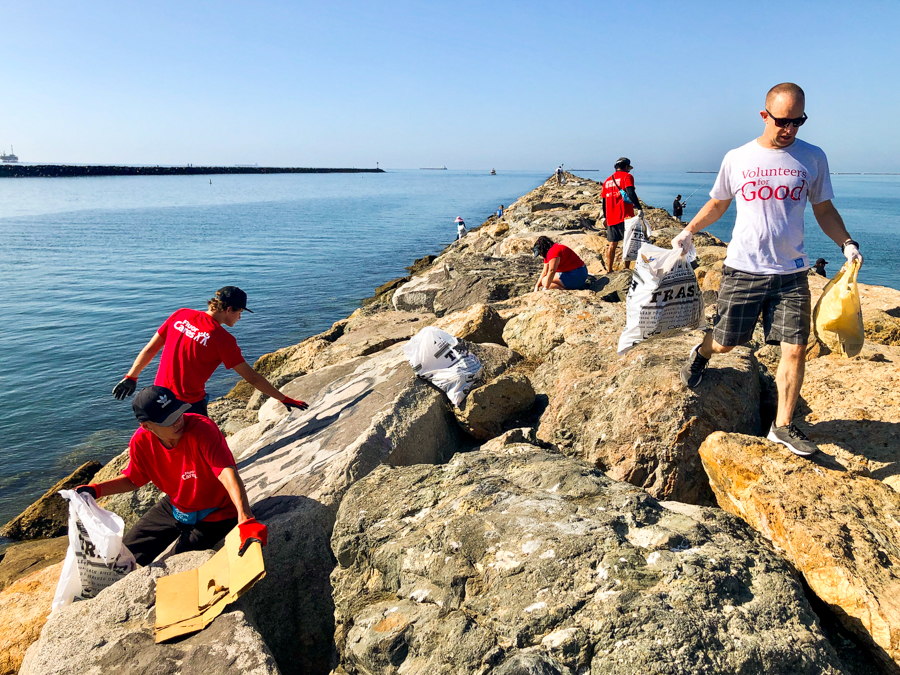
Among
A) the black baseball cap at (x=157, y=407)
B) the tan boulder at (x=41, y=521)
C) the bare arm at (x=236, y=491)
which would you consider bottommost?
the tan boulder at (x=41, y=521)

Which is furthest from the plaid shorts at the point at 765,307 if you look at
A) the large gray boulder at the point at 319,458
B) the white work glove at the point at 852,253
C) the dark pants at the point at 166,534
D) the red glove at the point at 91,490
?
the red glove at the point at 91,490

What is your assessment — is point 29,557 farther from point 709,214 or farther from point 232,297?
point 709,214

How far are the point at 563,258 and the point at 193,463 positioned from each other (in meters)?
5.63

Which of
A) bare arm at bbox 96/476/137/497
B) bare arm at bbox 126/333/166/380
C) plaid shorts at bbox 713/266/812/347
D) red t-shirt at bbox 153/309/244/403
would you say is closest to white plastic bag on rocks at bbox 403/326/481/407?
red t-shirt at bbox 153/309/244/403

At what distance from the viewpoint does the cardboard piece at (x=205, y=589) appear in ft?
8.32

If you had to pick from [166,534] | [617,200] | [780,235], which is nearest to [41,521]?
[166,534]

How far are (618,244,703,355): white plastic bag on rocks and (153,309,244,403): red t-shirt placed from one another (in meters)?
3.13

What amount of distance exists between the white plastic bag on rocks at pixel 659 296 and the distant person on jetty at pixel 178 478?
9.83ft

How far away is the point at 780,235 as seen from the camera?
10.1 feet

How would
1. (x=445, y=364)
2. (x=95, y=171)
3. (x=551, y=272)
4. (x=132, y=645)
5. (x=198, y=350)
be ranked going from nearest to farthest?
(x=132, y=645)
(x=198, y=350)
(x=445, y=364)
(x=551, y=272)
(x=95, y=171)

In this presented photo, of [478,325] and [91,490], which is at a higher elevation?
[478,325]

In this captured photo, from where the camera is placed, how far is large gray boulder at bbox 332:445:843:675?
198 cm

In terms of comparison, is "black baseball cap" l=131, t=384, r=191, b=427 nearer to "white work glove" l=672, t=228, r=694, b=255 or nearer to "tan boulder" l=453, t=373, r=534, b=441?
"tan boulder" l=453, t=373, r=534, b=441

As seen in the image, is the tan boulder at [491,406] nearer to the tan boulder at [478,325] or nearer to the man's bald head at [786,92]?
the tan boulder at [478,325]
